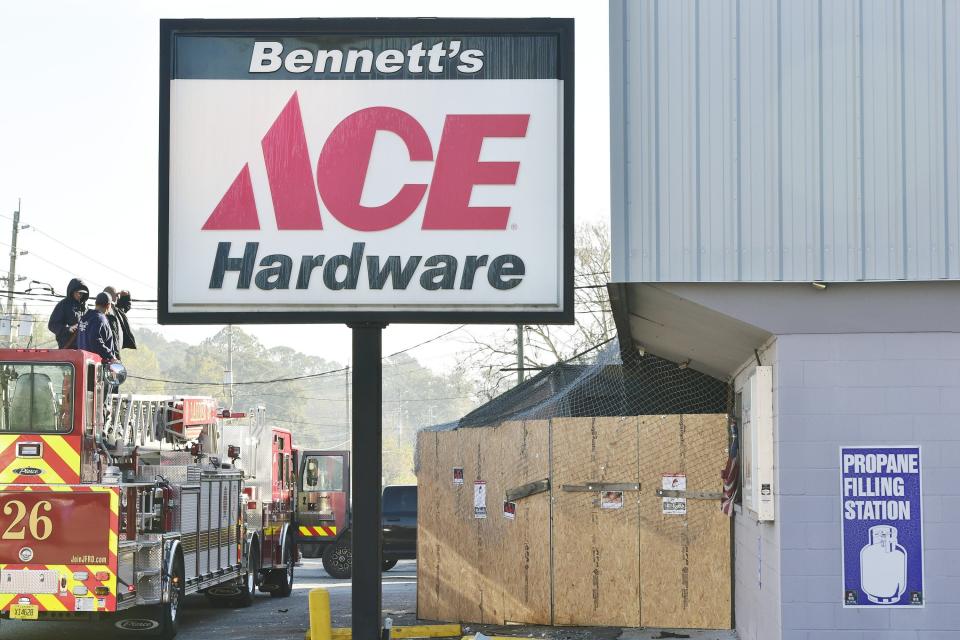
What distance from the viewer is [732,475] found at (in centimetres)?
1375

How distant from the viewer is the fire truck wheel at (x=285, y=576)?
21.9m

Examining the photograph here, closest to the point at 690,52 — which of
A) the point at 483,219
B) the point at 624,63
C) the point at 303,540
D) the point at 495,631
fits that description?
the point at 624,63

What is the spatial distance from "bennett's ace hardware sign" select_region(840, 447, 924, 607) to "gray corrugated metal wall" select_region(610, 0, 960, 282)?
1417 millimetres

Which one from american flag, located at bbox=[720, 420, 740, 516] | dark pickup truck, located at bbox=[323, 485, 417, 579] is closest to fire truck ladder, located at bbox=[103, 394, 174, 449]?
american flag, located at bbox=[720, 420, 740, 516]

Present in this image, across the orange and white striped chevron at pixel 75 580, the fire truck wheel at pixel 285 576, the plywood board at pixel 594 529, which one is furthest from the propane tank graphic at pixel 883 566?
the fire truck wheel at pixel 285 576

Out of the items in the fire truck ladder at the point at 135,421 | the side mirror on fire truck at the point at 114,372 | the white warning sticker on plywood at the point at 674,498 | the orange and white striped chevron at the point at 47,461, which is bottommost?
the white warning sticker on plywood at the point at 674,498

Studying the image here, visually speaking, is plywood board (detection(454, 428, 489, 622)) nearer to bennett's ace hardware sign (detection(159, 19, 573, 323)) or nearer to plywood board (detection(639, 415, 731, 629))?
plywood board (detection(639, 415, 731, 629))

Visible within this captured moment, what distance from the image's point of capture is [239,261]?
10.1 meters

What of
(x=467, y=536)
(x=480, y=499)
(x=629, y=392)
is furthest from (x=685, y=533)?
(x=467, y=536)

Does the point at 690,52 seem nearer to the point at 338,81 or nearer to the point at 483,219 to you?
the point at 483,219

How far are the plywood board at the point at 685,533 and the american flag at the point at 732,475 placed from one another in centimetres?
82

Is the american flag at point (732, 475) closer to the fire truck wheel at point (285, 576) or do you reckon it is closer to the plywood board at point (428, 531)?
the plywood board at point (428, 531)

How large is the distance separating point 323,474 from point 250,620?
856cm

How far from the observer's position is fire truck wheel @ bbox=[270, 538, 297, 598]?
21.9 meters
